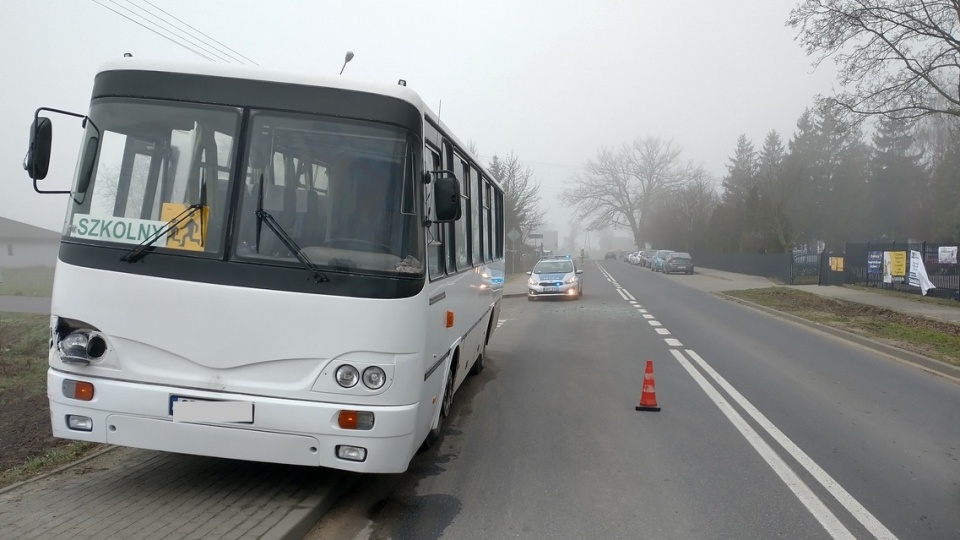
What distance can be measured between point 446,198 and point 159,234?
183cm

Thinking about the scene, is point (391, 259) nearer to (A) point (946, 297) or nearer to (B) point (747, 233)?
(A) point (946, 297)

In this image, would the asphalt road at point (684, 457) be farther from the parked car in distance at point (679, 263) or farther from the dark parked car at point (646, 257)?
the dark parked car at point (646, 257)

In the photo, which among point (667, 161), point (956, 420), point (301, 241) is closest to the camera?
point (301, 241)

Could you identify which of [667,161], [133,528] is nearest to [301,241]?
[133,528]

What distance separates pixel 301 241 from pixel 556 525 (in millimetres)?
2456

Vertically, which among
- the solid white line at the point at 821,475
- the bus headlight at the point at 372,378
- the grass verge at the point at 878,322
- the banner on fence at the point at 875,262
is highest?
the banner on fence at the point at 875,262

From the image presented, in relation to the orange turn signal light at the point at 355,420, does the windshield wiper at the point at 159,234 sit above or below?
above

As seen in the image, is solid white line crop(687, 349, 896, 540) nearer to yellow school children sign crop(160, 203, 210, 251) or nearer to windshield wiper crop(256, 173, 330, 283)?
windshield wiper crop(256, 173, 330, 283)

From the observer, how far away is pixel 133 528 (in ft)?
13.9

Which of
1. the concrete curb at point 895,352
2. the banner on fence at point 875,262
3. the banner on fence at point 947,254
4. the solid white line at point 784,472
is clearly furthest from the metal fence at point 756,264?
the solid white line at point 784,472

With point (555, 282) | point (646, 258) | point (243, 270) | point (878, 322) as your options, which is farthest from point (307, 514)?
point (646, 258)

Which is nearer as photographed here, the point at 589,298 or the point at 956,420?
the point at 956,420

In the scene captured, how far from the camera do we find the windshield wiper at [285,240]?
177 inches

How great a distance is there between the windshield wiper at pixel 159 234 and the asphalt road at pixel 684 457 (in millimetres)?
2059
